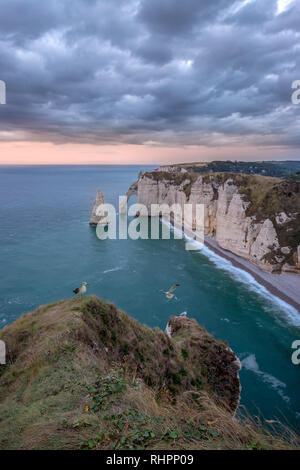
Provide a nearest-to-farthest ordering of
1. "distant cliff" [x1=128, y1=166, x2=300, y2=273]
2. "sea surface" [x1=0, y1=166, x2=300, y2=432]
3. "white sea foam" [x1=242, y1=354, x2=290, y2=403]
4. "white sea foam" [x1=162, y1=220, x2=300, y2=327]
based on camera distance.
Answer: "white sea foam" [x1=242, y1=354, x2=290, y2=403] → "sea surface" [x1=0, y1=166, x2=300, y2=432] → "white sea foam" [x1=162, y1=220, x2=300, y2=327] → "distant cliff" [x1=128, y1=166, x2=300, y2=273]

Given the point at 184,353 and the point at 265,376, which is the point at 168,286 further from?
the point at 184,353

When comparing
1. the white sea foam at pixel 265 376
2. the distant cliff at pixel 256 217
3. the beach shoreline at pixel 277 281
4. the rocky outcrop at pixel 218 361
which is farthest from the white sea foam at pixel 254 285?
the rocky outcrop at pixel 218 361

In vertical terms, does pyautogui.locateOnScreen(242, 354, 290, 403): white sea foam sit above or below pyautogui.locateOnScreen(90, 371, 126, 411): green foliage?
below

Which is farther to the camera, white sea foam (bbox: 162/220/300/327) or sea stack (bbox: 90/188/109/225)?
sea stack (bbox: 90/188/109/225)

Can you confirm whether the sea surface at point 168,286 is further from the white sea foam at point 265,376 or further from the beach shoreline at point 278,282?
the beach shoreline at point 278,282

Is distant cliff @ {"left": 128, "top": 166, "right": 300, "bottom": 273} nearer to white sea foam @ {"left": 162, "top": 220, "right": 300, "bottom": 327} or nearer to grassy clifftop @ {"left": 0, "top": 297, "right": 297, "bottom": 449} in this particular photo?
white sea foam @ {"left": 162, "top": 220, "right": 300, "bottom": 327}

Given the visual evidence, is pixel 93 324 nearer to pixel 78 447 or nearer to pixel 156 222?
pixel 78 447

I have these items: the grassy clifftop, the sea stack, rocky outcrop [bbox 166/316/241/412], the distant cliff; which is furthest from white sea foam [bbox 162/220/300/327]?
the sea stack

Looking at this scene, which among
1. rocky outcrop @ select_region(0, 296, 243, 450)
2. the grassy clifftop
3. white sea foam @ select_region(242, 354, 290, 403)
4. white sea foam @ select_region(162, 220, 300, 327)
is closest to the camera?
the grassy clifftop
